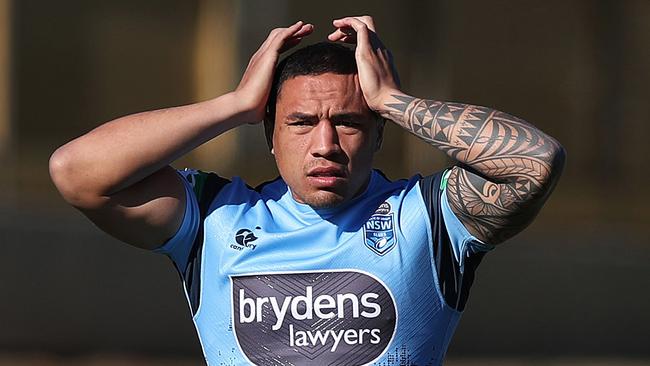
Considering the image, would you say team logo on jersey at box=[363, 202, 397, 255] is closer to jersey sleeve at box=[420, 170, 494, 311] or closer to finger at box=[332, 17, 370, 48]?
jersey sleeve at box=[420, 170, 494, 311]

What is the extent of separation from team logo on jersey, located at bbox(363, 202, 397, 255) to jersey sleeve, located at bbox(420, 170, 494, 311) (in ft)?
0.41

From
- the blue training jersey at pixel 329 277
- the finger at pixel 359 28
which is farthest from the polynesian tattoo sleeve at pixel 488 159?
the finger at pixel 359 28

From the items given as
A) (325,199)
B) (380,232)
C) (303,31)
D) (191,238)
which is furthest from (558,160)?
(191,238)

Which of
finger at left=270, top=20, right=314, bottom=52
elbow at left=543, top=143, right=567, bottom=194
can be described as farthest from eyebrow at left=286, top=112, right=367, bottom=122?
elbow at left=543, top=143, right=567, bottom=194

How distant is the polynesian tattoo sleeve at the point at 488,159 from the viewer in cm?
407

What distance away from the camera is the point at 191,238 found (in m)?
4.41

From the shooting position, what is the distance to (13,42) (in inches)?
428

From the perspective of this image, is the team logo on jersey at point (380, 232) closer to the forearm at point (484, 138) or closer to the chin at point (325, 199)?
the chin at point (325, 199)

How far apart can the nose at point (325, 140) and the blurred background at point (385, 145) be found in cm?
602

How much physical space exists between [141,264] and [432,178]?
6069 mm

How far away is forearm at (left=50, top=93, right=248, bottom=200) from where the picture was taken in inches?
167

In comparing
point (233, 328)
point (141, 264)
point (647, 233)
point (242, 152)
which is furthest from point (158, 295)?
point (233, 328)

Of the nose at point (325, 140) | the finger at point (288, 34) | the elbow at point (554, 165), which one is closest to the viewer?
the elbow at point (554, 165)

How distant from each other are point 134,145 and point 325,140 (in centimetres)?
59
